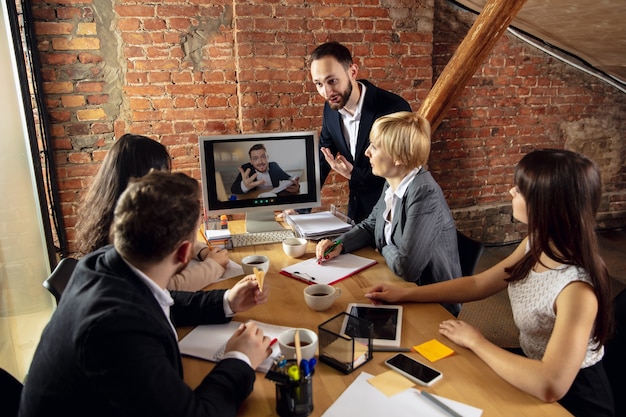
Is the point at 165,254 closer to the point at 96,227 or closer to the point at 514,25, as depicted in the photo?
the point at 96,227

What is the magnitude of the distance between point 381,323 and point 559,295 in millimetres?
481

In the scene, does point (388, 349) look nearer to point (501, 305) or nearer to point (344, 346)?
point (344, 346)

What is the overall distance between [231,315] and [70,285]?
532 millimetres

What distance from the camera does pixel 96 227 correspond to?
148cm

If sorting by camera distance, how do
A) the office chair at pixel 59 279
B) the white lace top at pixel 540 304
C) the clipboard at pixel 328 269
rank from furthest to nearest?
the clipboard at pixel 328 269
the office chair at pixel 59 279
the white lace top at pixel 540 304

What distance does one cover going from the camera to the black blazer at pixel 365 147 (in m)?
2.55

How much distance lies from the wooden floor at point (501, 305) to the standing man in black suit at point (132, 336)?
7.00 feet

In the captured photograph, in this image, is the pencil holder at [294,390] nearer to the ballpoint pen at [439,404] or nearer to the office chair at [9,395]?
the ballpoint pen at [439,404]

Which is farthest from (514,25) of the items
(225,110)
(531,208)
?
(531,208)

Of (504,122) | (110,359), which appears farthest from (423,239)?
(504,122)

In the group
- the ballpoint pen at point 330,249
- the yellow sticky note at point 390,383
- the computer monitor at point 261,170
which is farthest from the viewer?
the computer monitor at point 261,170

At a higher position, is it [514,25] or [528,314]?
[514,25]

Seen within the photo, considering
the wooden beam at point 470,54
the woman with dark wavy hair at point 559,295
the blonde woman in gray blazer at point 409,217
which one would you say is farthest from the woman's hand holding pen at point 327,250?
the wooden beam at point 470,54

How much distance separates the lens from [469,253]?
6.44 ft
